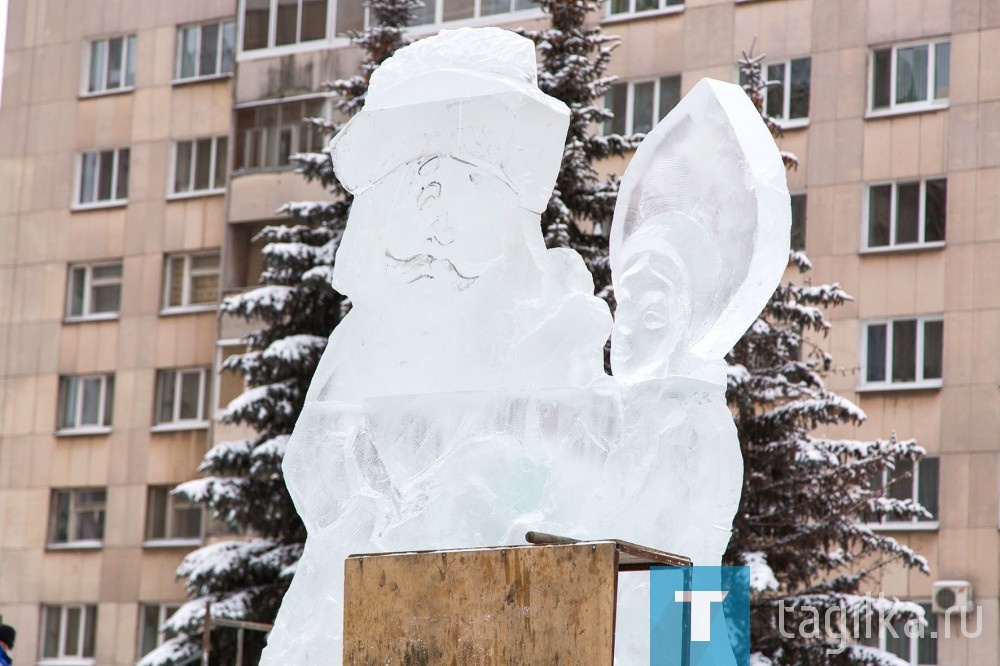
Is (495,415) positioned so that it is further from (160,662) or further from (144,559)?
(144,559)

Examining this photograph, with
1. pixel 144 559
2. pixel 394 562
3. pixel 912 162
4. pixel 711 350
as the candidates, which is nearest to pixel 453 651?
pixel 394 562

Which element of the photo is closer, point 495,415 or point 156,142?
point 495,415

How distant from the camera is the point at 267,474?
50.4 ft

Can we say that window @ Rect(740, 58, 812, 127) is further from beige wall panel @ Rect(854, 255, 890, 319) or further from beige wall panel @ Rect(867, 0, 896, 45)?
beige wall panel @ Rect(854, 255, 890, 319)

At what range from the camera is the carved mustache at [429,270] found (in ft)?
22.4

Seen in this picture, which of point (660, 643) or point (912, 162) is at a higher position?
point (912, 162)

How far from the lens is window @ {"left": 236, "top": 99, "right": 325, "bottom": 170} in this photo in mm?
23234

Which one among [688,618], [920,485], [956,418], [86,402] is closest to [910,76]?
Answer: [956,418]

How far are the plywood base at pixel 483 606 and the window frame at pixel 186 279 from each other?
59.1 feet

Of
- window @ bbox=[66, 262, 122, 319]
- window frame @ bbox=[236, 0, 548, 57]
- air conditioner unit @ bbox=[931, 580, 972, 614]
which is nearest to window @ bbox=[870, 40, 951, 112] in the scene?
window frame @ bbox=[236, 0, 548, 57]

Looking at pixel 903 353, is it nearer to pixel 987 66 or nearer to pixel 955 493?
pixel 955 493

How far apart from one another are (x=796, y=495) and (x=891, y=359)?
530 centimetres

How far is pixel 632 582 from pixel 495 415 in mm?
854

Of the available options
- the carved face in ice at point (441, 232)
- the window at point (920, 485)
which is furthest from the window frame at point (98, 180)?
→ the carved face in ice at point (441, 232)
